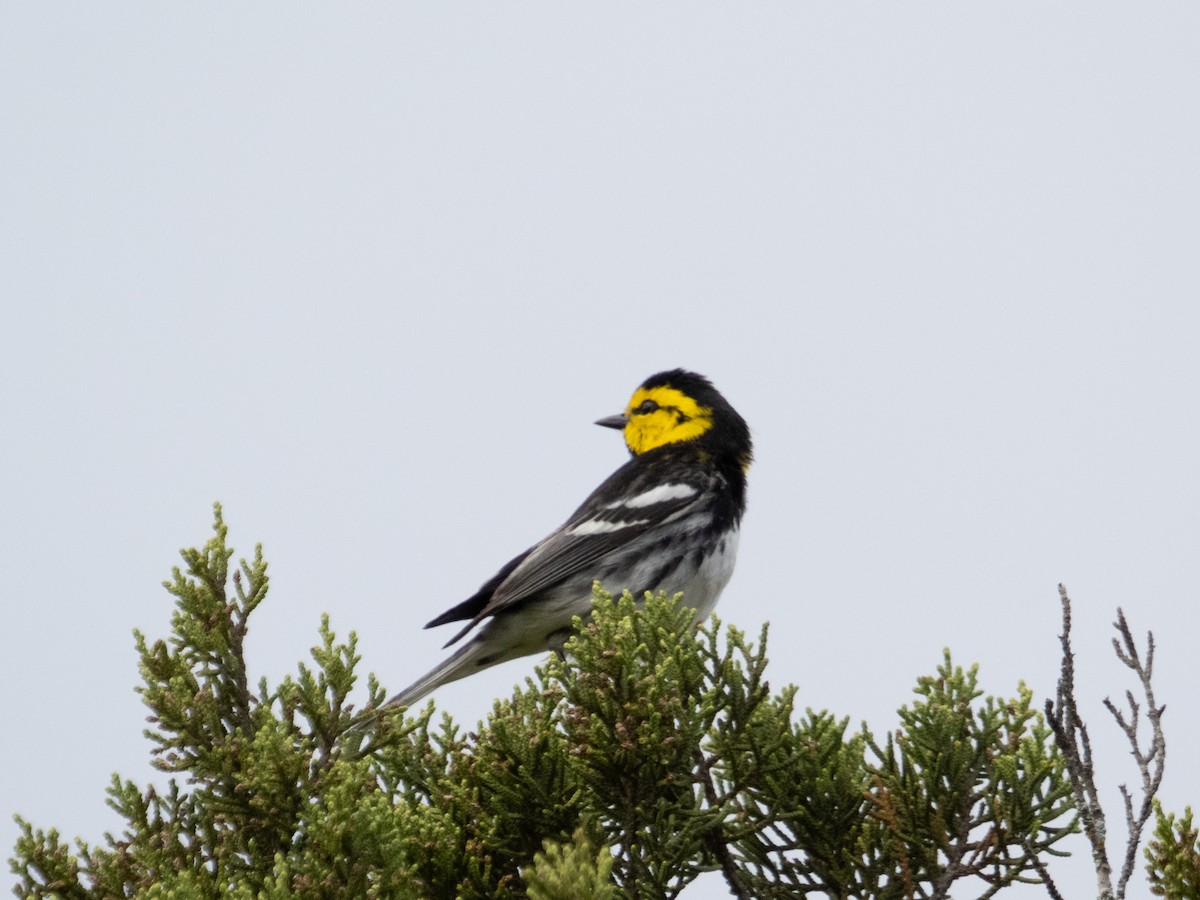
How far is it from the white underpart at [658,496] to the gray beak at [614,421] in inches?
45.7

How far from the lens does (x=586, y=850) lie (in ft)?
7.99

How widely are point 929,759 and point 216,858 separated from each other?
1805 millimetres

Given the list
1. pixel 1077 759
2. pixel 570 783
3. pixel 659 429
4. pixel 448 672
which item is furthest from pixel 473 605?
pixel 1077 759

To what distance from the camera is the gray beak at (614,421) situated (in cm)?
742

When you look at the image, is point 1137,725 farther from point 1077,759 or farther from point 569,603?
point 569,603

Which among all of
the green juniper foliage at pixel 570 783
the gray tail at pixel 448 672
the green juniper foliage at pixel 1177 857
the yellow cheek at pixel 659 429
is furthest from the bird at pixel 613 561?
the green juniper foliage at pixel 1177 857

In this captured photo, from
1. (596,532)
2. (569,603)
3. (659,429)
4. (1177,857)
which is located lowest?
(1177,857)

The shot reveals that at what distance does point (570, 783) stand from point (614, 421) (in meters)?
4.34

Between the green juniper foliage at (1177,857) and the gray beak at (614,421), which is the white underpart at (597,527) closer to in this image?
the gray beak at (614,421)

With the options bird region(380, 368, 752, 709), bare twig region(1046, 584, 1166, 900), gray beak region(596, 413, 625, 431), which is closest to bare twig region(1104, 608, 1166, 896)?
bare twig region(1046, 584, 1166, 900)

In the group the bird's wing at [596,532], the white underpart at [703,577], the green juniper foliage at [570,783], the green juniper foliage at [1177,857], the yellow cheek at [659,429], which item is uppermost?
the yellow cheek at [659,429]

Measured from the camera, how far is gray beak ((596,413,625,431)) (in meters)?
7.42

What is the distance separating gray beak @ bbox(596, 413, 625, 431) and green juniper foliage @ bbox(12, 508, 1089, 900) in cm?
386

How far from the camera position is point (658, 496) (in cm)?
620
